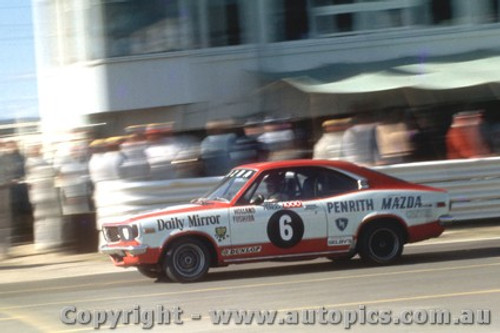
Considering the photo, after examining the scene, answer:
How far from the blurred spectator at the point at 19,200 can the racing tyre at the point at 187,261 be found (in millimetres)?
5911

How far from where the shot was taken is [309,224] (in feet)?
40.6

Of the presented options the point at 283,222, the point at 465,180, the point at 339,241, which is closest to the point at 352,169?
the point at 339,241

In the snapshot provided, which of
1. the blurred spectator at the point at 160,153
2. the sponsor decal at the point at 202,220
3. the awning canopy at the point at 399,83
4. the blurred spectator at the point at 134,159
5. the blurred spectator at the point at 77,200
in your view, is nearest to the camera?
the sponsor decal at the point at 202,220

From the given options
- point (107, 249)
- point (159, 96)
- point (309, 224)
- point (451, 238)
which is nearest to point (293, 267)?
point (309, 224)

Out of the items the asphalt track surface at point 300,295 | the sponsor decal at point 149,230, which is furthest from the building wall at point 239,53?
the sponsor decal at point 149,230

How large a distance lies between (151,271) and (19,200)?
18.4ft

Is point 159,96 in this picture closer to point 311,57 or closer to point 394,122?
point 311,57

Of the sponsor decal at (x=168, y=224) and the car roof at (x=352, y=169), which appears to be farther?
the car roof at (x=352, y=169)

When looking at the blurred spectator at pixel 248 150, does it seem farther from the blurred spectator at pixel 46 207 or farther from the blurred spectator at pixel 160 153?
the blurred spectator at pixel 46 207

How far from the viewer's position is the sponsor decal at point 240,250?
1218 centimetres

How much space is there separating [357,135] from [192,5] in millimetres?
5965

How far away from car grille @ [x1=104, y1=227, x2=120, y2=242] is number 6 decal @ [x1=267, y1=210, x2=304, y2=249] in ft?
5.99

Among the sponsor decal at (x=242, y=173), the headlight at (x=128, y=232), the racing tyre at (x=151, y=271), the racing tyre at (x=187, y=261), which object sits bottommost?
the racing tyre at (x=151, y=271)

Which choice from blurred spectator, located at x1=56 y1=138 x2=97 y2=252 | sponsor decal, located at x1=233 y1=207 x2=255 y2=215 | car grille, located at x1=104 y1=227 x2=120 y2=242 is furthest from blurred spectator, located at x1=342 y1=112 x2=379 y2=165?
car grille, located at x1=104 y1=227 x2=120 y2=242
